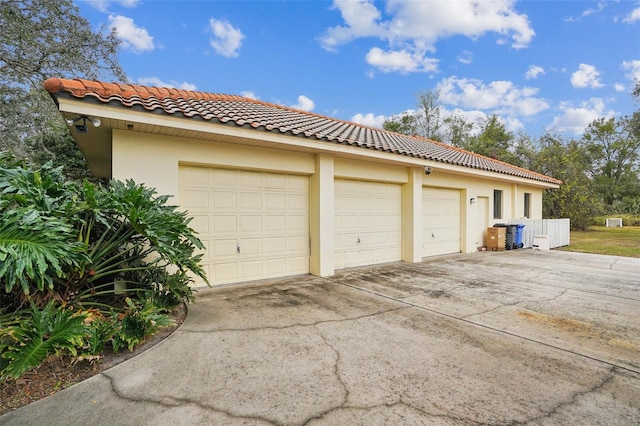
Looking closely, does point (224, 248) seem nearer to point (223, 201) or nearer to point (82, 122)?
point (223, 201)

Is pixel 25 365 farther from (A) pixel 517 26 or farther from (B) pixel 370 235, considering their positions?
(A) pixel 517 26

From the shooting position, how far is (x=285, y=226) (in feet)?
22.5

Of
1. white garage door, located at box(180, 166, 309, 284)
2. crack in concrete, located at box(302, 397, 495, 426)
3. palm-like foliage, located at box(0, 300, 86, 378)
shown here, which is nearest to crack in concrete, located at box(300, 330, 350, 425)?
crack in concrete, located at box(302, 397, 495, 426)

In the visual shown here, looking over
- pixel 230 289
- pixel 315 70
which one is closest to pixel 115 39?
pixel 315 70

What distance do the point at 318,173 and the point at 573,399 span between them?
5.49 m

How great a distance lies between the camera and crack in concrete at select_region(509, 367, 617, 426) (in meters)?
2.16

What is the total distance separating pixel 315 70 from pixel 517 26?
802cm

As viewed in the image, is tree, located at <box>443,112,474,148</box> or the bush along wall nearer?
the bush along wall

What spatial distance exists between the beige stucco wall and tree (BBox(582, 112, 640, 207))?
111 ft

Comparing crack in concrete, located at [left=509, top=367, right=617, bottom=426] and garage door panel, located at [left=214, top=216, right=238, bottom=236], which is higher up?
garage door panel, located at [left=214, top=216, right=238, bottom=236]

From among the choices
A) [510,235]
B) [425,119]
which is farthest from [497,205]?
[425,119]

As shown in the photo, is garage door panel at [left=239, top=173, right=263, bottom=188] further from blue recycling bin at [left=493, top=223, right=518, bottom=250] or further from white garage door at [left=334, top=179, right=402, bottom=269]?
blue recycling bin at [left=493, top=223, right=518, bottom=250]

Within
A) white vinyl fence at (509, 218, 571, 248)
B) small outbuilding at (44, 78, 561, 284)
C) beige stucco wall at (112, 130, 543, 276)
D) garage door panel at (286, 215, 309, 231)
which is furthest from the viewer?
white vinyl fence at (509, 218, 571, 248)

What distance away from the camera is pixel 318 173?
272 inches
